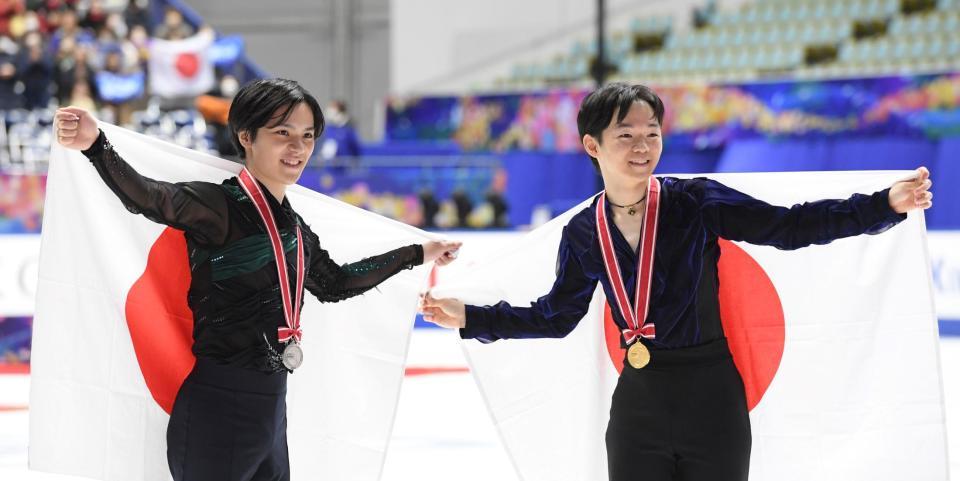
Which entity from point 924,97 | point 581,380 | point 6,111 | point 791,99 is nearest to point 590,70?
point 791,99

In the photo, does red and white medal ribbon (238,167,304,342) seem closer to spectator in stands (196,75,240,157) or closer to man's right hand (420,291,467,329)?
man's right hand (420,291,467,329)

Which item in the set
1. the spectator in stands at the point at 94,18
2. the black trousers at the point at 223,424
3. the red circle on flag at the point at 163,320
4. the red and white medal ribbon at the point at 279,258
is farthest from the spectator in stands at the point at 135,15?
the black trousers at the point at 223,424

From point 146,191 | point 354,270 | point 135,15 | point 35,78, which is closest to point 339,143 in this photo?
point 35,78

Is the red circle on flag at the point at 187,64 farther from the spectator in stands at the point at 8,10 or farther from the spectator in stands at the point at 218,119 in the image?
the spectator in stands at the point at 8,10

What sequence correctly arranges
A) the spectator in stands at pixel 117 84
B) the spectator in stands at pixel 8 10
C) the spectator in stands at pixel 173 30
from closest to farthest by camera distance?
the spectator in stands at pixel 117 84, the spectator in stands at pixel 173 30, the spectator in stands at pixel 8 10

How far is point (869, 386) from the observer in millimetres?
3266

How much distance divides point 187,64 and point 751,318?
13316 mm

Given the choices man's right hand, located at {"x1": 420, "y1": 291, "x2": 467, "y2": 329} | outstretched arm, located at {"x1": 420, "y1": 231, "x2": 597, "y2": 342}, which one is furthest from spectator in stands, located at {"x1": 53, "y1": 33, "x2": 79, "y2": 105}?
outstretched arm, located at {"x1": 420, "y1": 231, "x2": 597, "y2": 342}

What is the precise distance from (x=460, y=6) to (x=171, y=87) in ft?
21.2

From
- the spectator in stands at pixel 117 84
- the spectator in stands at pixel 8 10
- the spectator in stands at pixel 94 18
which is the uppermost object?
the spectator in stands at pixel 8 10

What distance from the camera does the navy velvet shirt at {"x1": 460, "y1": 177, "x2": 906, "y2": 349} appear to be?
8.64 ft

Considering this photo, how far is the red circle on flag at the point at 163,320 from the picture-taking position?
2.97m

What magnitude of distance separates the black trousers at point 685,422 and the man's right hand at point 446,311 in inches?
26.4

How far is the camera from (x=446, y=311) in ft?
10.4
